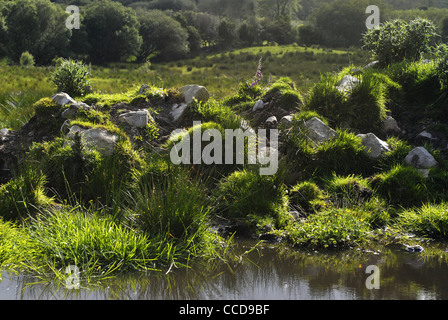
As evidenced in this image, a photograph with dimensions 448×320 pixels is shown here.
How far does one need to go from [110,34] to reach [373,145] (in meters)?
47.9

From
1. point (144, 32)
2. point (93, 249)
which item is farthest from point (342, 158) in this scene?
point (144, 32)

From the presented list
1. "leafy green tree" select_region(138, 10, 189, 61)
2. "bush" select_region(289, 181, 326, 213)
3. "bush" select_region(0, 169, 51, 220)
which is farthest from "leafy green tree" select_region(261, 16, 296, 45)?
"bush" select_region(0, 169, 51, 220)

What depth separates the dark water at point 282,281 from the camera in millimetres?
4805

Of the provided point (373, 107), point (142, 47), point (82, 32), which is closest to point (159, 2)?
point (142, 47)

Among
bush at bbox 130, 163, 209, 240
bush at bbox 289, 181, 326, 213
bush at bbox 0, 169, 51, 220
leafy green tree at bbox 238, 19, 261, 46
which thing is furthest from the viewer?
leafy green tree at bbox 238, 19, 261, 46

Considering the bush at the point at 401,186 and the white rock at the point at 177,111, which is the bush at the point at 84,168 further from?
the bush at the point at 401,186

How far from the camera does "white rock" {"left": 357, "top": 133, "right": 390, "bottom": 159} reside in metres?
8.73

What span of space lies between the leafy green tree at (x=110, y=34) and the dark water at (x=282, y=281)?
156ft

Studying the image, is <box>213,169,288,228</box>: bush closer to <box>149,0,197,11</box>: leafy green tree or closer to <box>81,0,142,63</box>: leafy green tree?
<box>81,0,142,63</box>: leafy green tree

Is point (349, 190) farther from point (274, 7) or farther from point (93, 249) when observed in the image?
point (274, 7)

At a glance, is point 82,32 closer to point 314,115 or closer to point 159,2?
point 159,2

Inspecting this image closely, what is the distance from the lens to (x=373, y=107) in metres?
9.80

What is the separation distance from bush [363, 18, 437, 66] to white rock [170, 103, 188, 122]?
18.8 ft

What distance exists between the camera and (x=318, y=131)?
9008 millimetres
